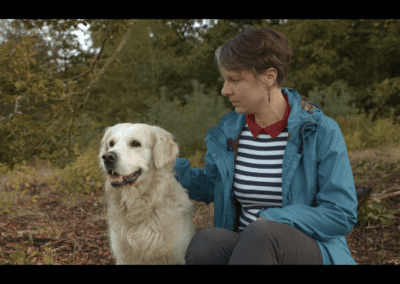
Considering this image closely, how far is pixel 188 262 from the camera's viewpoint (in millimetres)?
1887

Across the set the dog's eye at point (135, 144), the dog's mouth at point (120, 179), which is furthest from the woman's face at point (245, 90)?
the dog's mouth at point (120, 179)

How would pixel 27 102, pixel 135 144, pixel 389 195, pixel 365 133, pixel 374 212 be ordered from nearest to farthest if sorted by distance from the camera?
pixel 135 144 → pixel 27 102 → pixel 374 212 → pixel 389 195 → pixel 365 133

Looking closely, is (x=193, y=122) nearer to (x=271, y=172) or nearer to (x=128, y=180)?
(x=128, y=180)

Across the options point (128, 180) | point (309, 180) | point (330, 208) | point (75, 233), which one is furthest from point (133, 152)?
point (75, 233)

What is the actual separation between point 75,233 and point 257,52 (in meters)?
2.49

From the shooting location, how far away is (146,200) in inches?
89.7

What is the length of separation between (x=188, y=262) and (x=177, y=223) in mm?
390

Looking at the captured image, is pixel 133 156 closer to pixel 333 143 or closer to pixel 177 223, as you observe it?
pixel 177 223

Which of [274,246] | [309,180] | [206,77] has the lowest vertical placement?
[274,246]

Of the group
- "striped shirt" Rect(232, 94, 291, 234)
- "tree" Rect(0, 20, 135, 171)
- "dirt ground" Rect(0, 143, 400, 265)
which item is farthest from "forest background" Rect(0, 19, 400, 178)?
"striped shirt" Rect(232, 94, 291, 234)

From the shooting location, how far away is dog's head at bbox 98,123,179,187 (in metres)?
2.09

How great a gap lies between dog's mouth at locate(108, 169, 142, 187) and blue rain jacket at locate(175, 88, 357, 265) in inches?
20.8

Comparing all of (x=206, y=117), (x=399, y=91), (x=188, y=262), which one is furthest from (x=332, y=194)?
(x=399, y=91)

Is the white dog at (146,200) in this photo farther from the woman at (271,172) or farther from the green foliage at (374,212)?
the green foliage at (374,212)
